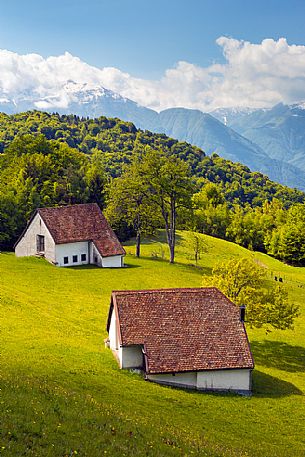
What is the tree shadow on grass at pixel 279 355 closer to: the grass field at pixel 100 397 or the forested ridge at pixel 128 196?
the grass field at pixel 100 397

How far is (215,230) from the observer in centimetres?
13438

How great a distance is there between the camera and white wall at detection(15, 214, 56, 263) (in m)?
66.9

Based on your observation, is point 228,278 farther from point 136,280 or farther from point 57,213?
point 57,213

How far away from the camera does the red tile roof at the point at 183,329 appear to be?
33.3m

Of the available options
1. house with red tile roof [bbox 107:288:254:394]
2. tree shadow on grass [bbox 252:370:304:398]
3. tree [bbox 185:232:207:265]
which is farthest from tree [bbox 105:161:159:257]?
tree shadow on grass [bbox 252:370:304:398]

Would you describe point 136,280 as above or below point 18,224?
below

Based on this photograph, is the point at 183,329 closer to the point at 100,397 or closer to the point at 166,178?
the point at 100,397

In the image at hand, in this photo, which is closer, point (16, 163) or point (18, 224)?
point (18, 224)

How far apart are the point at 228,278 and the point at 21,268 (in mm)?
29460

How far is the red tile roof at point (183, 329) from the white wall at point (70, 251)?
102 feet

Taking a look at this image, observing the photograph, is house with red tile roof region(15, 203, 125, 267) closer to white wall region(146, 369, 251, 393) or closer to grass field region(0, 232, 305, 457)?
grass field region(0, 232, 305, 457)

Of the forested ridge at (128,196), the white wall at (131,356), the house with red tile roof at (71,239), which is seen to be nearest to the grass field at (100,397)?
the white wall at (131,356)

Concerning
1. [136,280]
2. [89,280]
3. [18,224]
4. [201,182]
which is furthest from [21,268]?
[201,182]

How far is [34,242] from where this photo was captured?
69625 millimetres
